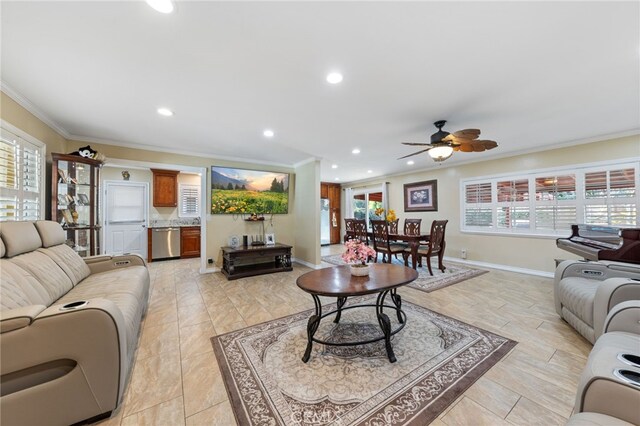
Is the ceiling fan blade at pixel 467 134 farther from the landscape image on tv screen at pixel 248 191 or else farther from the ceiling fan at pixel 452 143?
the landscape image on tv screen at pixel 248 191

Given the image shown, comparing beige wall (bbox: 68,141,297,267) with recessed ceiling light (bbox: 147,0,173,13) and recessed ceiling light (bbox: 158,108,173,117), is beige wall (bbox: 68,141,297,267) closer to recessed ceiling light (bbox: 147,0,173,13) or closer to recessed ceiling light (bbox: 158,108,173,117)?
recessed ceiling light (bbox: 158,108,173,117)

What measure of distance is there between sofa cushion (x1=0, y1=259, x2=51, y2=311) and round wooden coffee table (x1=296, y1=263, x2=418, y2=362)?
69.5 inches

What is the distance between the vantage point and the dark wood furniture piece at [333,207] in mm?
8430

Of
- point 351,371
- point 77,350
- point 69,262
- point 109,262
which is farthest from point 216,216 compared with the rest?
point 351,371

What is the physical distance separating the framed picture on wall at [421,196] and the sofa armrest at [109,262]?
5969mm

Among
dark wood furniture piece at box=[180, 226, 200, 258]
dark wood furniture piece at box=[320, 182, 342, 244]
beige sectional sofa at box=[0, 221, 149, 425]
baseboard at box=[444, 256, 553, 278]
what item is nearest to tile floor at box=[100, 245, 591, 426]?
beige sectional sofa at box=[0, 221, 149, 425]

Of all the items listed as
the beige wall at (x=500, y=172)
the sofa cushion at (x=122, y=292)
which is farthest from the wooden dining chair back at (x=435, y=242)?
the sofa cushion at (x=122, y=292)

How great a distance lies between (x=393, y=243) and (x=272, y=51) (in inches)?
171

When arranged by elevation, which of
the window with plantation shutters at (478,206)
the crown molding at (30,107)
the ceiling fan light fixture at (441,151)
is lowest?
the window with plantation shutters at (478,206)

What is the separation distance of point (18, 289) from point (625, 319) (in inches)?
146

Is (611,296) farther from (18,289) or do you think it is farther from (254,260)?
(254,260)

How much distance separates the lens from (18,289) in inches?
59.5

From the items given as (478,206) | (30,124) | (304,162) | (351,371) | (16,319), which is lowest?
(351,371)

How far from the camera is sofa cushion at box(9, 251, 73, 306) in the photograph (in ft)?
5.83
